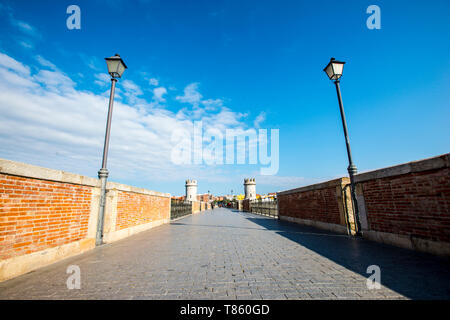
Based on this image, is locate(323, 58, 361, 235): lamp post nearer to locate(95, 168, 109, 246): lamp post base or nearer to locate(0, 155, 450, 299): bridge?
locate(0, 155, 450, 299): bridge

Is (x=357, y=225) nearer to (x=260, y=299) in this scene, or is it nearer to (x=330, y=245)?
(x=330, y=245)

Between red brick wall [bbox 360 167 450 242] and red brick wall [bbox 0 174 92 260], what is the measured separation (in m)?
8.17

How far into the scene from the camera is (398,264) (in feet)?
12.6

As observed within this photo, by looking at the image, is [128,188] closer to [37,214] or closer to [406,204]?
[37,214]

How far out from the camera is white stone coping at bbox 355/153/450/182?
4.19m

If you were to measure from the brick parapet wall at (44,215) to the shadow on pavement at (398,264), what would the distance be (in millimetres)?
5974

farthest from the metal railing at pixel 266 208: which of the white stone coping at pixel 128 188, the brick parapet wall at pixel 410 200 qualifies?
the brick parapet wall at pixel 410 200

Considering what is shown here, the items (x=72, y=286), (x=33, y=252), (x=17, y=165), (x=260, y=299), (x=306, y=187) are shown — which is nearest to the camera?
(x=260, y=299)

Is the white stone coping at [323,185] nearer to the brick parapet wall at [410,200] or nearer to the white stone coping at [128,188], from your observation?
the brick parapet wall at [410,200]

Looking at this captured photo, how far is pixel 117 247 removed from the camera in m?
6.00

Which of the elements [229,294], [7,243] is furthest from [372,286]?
[7,243]

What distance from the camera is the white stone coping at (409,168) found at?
419 cm

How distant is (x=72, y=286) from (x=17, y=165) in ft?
7.83

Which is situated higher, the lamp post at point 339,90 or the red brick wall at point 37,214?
the lamp post at point 339,90
